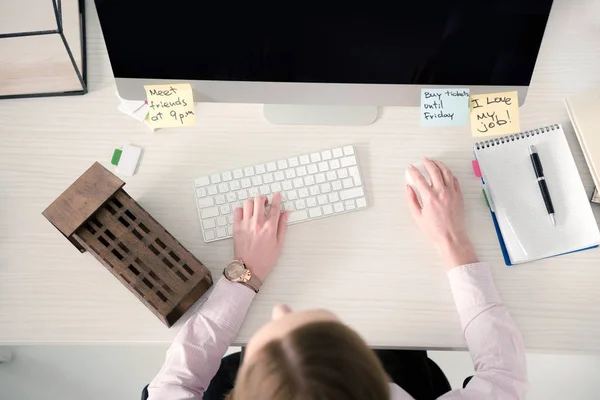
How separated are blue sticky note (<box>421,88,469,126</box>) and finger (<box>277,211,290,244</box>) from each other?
0.28 m

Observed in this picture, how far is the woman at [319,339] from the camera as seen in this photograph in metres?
0.66

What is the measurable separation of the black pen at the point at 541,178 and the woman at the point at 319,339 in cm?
13

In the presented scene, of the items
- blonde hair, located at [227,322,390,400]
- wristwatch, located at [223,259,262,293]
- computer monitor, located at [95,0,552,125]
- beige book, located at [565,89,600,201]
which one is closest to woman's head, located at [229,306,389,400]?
blonde hair, located at [227,322,390,400]

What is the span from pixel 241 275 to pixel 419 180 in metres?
0.34

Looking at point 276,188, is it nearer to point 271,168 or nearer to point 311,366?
point 271,168

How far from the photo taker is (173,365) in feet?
2.74

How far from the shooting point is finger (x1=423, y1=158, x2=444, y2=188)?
928 mm

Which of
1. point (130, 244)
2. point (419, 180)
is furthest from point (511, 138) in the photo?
point (130, 244)

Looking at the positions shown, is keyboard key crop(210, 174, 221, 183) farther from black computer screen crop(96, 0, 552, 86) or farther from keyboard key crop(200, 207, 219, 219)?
black computer screen crop(96, 0, 552, 86)

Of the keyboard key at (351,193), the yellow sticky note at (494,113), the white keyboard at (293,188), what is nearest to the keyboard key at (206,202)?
the white keyboard at (293,188)

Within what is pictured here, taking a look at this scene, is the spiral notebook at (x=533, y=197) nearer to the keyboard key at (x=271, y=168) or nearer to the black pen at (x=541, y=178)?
the black pen at (x=541, y=178)

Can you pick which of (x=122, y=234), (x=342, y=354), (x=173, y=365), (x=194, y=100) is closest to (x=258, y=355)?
(x=342, y=354)

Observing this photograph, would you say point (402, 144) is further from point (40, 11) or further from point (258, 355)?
point (40, 11)

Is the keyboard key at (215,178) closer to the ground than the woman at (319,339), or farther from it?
farther from it
